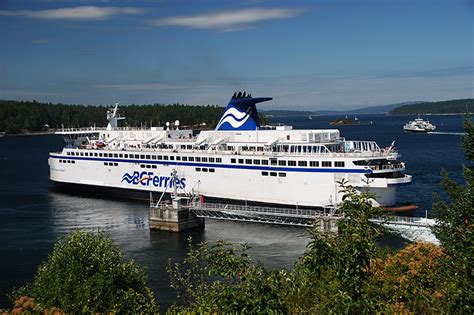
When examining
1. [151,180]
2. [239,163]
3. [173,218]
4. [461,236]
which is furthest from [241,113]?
[461,236]

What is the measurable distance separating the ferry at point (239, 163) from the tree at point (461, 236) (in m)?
24.7

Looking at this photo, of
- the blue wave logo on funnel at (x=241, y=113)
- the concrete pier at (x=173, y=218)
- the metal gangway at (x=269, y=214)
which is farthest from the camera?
the blue wave logo on funnel at (x=241, y=113)

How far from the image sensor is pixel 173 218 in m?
44.9

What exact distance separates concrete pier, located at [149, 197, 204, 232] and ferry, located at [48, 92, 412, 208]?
7.79 m

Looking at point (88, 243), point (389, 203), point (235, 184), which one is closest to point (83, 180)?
point (235, 184)

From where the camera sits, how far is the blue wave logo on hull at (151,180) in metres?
57.2

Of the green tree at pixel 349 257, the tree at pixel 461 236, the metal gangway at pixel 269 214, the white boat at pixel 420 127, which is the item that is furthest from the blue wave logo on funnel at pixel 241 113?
the white boat at pixel 420 127

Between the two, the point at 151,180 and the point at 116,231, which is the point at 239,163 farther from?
the point at 116,231

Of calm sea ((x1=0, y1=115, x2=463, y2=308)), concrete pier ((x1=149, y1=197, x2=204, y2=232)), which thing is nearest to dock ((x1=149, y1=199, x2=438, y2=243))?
concrete pier ((x1=149, y1=197, x2=204, y2=232))

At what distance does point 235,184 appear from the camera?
52.8 meters

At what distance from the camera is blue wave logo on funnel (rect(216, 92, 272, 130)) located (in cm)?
5657

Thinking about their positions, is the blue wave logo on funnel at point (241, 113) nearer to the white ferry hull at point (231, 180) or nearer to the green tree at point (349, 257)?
the white ferry hull at point (231, 180)

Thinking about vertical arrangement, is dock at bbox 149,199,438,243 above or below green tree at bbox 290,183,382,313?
below

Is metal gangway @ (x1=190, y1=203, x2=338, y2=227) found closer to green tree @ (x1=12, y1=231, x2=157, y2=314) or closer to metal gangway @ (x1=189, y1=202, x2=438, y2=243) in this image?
metal gangway @ (x1=189, y1=202, x2=438, y2=243)
